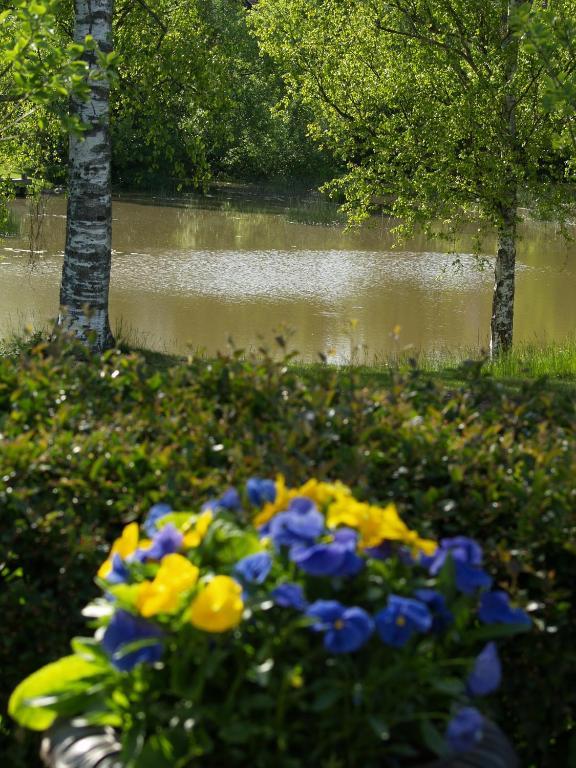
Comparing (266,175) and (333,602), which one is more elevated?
(266,175)

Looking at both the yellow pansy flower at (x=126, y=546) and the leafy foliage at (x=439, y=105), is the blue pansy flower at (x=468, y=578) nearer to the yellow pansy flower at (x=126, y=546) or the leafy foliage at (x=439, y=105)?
the yellow pansy flower at (x=126, y=546)

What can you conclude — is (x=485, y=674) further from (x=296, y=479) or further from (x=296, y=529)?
(x=296, y=479)

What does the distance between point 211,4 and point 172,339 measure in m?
Answer: 30.5

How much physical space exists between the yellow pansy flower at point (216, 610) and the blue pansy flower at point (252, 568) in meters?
0.08

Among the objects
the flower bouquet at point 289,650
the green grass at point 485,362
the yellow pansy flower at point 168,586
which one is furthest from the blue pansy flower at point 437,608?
the green grass at point 485,362

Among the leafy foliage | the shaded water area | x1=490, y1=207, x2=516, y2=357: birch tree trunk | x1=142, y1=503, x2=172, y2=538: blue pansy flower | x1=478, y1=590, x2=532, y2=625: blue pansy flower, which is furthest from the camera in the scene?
the shaded water area

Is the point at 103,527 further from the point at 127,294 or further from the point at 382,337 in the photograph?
the point at 127,294

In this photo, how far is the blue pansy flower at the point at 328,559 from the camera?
2158 millimetres

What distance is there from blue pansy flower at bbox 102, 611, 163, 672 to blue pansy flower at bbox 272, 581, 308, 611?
278 mm

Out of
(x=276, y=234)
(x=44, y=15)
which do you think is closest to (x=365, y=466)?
(x=44, y=15)

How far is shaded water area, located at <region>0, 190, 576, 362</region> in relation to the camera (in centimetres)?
1531

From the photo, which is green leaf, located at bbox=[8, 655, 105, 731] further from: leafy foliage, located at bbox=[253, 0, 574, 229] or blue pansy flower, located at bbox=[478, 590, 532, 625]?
leafy foliage, located at bbox=[253, 0, 574, 229]

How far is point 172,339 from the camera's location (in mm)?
14477

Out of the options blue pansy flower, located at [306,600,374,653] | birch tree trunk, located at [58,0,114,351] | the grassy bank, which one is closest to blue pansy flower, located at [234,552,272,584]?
blue pansy flower, located at [306,600,374,653]
